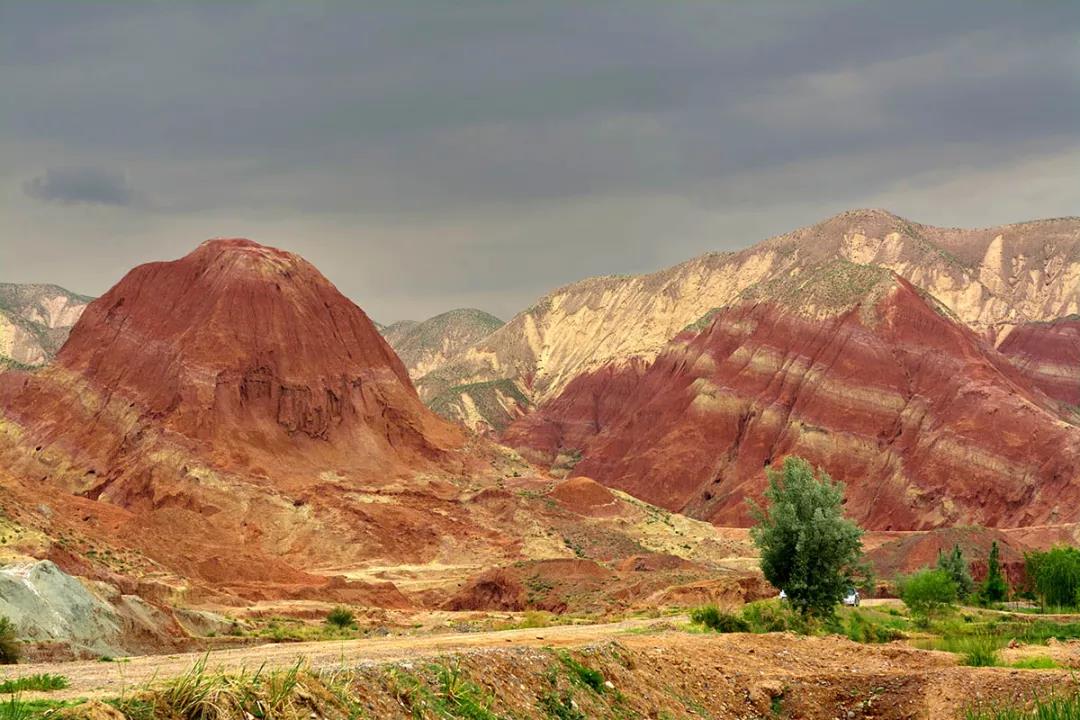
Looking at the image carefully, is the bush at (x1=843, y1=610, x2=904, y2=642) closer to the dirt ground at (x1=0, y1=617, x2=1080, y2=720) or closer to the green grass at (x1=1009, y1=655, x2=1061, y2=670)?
the green grass at (x1=1009, y1=655, x2=1061, y2=670)

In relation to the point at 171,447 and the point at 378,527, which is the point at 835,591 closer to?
the point at 378,527

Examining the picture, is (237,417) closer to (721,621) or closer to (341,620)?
(341,620)

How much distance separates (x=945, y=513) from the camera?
111 meters

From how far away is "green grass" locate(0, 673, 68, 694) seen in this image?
44.5ft

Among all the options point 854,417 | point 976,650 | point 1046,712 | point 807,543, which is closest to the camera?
point 1046,712

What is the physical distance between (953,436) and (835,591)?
87.2 metres

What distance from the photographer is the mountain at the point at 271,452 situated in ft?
260

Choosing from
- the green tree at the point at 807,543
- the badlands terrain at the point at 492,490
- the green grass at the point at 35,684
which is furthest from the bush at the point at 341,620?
the green grass at the point at 35,684

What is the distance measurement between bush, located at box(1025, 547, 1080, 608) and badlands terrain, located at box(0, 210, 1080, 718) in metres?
15.1

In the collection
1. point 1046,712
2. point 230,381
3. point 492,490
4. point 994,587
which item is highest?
point 230,381

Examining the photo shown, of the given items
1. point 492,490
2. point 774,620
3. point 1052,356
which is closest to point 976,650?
point 774,620

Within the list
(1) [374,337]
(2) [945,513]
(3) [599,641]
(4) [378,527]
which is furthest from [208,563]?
(2) [945,513]

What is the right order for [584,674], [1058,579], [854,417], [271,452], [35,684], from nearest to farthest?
[35,684], [584,674], [1058,579], [271,452], [854,417]

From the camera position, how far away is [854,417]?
414 ft
